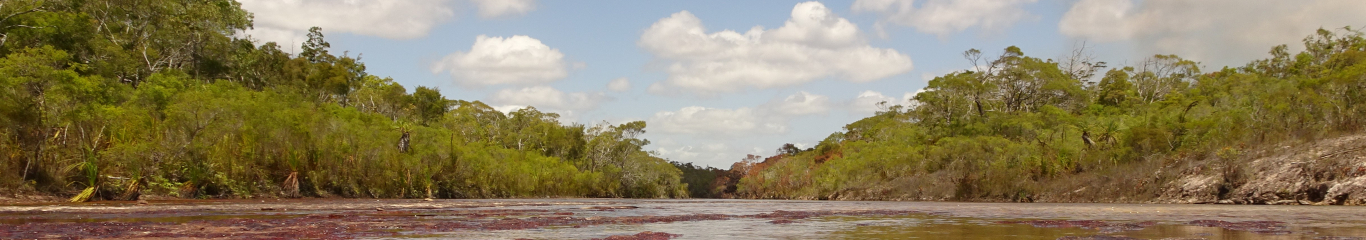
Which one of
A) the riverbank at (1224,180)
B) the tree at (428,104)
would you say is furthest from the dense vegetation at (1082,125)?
the tree at (428,104)

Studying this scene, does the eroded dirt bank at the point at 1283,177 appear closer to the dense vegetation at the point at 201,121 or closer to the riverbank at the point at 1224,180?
the riverbank at the point at 1224,180

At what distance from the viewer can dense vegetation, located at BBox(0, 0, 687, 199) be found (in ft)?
96.9

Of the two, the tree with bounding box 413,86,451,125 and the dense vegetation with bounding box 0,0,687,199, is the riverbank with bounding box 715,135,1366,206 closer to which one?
the dense vegetation with bounding box 0,0,687,199

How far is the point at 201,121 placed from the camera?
37656mm

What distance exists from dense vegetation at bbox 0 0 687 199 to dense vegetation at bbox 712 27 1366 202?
38191 millimetres

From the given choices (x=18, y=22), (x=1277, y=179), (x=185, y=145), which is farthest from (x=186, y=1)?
(x=1277, y=179)

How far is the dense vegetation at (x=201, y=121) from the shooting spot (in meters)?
29.5

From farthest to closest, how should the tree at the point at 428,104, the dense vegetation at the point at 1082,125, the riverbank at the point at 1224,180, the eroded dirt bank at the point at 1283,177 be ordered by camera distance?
the tree at the point at 428,104, the dense vegetation at the point at 1082,125, the riverbank at the point at 1224,180, the eroded dirt bank at the point at 1283,177

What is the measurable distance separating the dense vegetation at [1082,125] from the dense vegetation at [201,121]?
38191 millimetres

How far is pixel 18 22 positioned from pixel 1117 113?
86.1m

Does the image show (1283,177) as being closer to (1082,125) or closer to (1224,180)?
(1224,180)

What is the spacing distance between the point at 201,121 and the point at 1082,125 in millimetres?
65233

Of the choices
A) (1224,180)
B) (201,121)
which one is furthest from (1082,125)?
(201,121)

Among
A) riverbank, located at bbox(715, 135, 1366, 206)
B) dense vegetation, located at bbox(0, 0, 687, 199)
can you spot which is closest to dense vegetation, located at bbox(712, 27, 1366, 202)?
riverbank, located at bbox(715, 135, 1366, 206)
